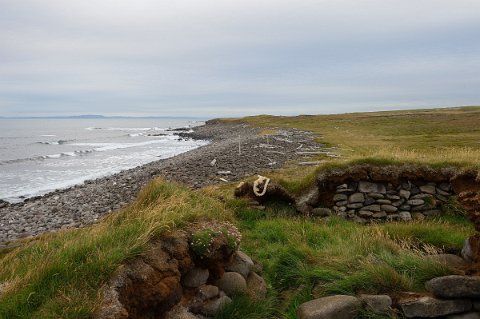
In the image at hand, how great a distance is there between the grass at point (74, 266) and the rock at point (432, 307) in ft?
13.7

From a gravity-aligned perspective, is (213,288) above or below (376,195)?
below

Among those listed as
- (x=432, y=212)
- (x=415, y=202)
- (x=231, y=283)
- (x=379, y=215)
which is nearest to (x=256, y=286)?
(x=231, y=283)

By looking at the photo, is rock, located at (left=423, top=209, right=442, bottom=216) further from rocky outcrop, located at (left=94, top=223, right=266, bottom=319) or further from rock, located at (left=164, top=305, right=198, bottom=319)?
rock, located at (left=164, top=305, right=198, bottom=319)

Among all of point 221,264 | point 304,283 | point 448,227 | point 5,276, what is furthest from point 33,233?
point 448,227

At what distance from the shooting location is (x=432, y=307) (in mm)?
6234

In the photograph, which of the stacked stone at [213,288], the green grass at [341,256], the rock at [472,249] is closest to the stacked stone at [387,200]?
the green grass at [341,256]

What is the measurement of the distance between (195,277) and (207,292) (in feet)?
1.12

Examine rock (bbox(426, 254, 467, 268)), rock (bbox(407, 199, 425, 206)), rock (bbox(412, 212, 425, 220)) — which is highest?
rock (bbox(407, 199, 425, 206))

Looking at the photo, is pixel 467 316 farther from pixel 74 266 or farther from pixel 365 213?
pixel 365 213

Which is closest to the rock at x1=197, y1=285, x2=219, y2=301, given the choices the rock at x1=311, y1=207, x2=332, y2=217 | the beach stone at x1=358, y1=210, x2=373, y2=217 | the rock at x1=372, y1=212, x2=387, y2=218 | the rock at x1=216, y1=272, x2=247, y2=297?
the rock at x1=216, y1=272, x2=247, y2=297

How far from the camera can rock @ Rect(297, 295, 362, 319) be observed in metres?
6.32

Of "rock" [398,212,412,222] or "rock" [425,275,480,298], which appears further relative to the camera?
"rock" [398,212,412,222]

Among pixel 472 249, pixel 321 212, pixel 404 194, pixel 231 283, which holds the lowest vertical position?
pixel 231 283

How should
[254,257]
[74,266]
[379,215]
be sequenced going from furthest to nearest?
[379,215], [254,257], [74,266]
